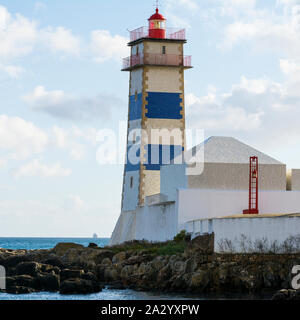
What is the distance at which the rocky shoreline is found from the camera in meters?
28.5

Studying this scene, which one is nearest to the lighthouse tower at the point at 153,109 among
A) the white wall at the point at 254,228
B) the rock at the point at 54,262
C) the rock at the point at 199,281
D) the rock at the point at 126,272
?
the rock at the point at 54,262

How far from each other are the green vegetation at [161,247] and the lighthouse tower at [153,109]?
3990 millimetres

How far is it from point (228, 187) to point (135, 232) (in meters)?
7.22

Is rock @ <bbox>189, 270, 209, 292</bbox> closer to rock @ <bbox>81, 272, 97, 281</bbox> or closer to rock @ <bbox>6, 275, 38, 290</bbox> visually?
rock @ <bbox>81, 272, 97, 281</bbox>

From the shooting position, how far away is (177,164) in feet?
124

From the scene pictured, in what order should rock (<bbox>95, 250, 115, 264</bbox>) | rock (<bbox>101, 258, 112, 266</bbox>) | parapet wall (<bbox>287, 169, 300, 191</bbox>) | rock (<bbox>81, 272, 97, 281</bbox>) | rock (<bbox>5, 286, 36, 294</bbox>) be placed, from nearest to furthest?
rock (<bbox>5, 286, 36, 294</bbox>) → rock (<bbox>81, 272, 97, 281</bbox>) → rock (<bbox>101, 258, 112, 266</bbox>) → rock (<bbox>95, 250, 115, 264</bbox>) → parapet wall (<bbox>287, 169, 300, 191</bbox>)

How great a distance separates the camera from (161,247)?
35531 millimetres

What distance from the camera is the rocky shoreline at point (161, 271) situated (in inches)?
1124

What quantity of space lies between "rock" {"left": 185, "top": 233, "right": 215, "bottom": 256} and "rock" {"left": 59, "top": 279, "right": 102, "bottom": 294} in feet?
11.5

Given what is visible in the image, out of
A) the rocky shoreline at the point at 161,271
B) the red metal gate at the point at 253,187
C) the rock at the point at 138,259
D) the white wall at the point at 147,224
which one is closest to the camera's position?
the rocky shoreline at the point at 161,271

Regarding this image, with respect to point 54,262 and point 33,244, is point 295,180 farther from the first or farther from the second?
point 33,244

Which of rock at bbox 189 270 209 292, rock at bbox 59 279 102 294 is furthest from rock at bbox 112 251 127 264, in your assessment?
rock at bbox 189 270 209 292

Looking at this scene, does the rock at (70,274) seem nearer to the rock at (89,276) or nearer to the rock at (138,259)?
the rock at (89,276)
